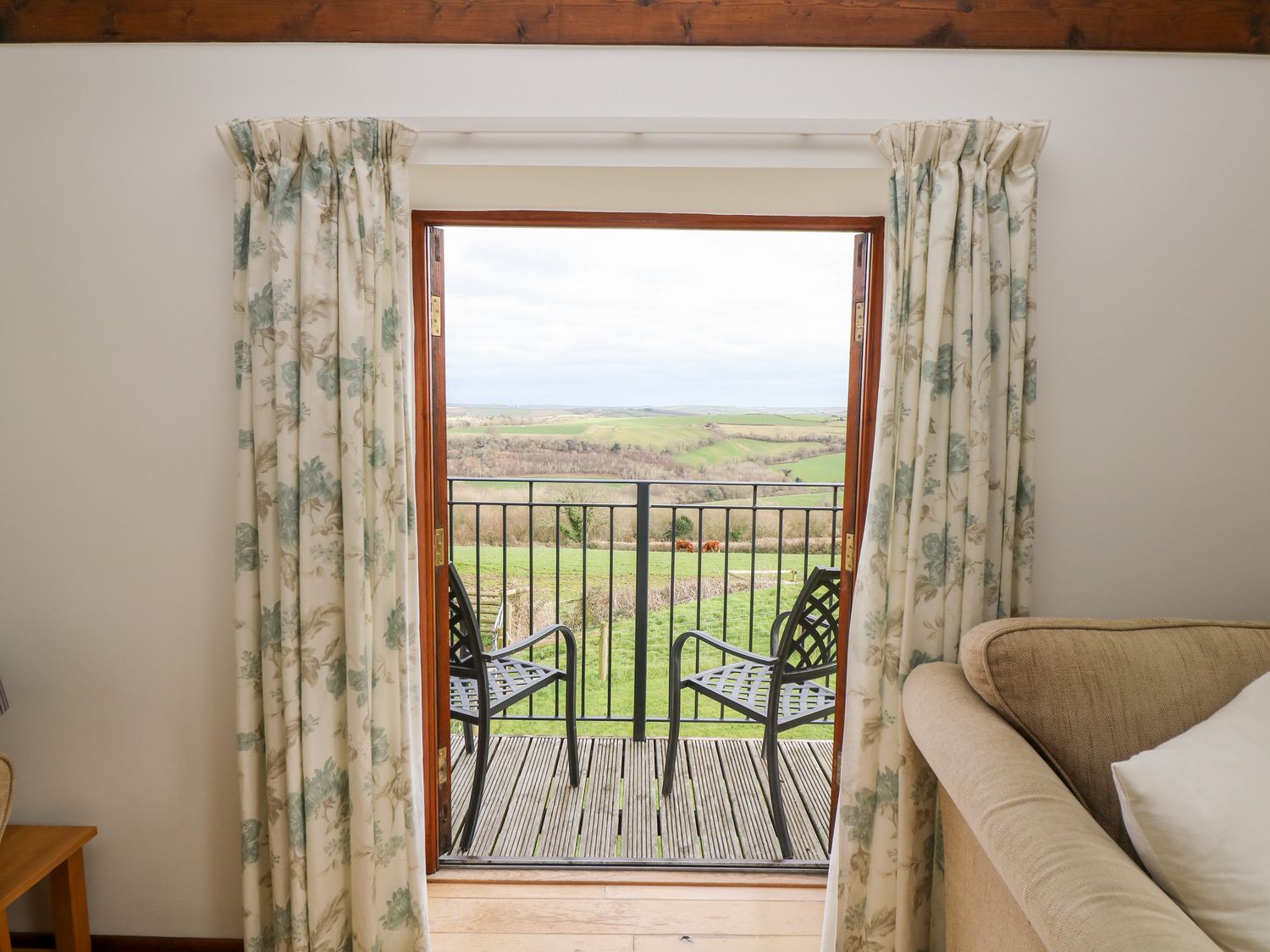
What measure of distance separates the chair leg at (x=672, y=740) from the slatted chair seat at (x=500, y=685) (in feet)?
1.50

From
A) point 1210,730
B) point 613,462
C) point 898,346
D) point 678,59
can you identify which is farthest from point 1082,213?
point 613,462

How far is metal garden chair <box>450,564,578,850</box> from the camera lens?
2314 mm

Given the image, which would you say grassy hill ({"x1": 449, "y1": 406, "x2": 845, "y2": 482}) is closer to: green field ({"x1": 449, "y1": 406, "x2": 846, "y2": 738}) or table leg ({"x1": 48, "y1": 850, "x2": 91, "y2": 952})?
green field ({"x1": 449, "y1": 406, "x2": 846, "y2": 738})

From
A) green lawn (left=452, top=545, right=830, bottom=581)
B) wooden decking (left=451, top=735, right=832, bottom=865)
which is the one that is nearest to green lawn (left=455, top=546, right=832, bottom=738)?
green lawn (left=452, top=545, right=830, bottom=581)

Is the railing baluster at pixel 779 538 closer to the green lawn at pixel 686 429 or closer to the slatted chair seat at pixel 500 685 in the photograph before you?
the green lawn at pixel 686 429

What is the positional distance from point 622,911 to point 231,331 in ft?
6.12

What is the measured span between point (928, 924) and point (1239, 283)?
1756 mm

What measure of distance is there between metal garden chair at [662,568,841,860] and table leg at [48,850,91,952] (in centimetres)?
177

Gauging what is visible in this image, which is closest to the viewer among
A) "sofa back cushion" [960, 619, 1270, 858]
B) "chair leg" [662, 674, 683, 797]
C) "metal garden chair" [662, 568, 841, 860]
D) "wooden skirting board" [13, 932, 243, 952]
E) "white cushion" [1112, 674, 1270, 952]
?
"white cushion" [1112, 674, 1270, 952]

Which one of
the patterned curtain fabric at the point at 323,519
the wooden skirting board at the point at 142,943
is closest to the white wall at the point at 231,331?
the wooden skirting board at the point at 142,943

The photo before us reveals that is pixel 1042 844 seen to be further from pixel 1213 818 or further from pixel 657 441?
pixel 657 441

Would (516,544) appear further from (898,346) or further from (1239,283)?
(1239,283)

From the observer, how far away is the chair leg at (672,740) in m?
2.60

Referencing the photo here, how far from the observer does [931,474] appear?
5.11 feet
